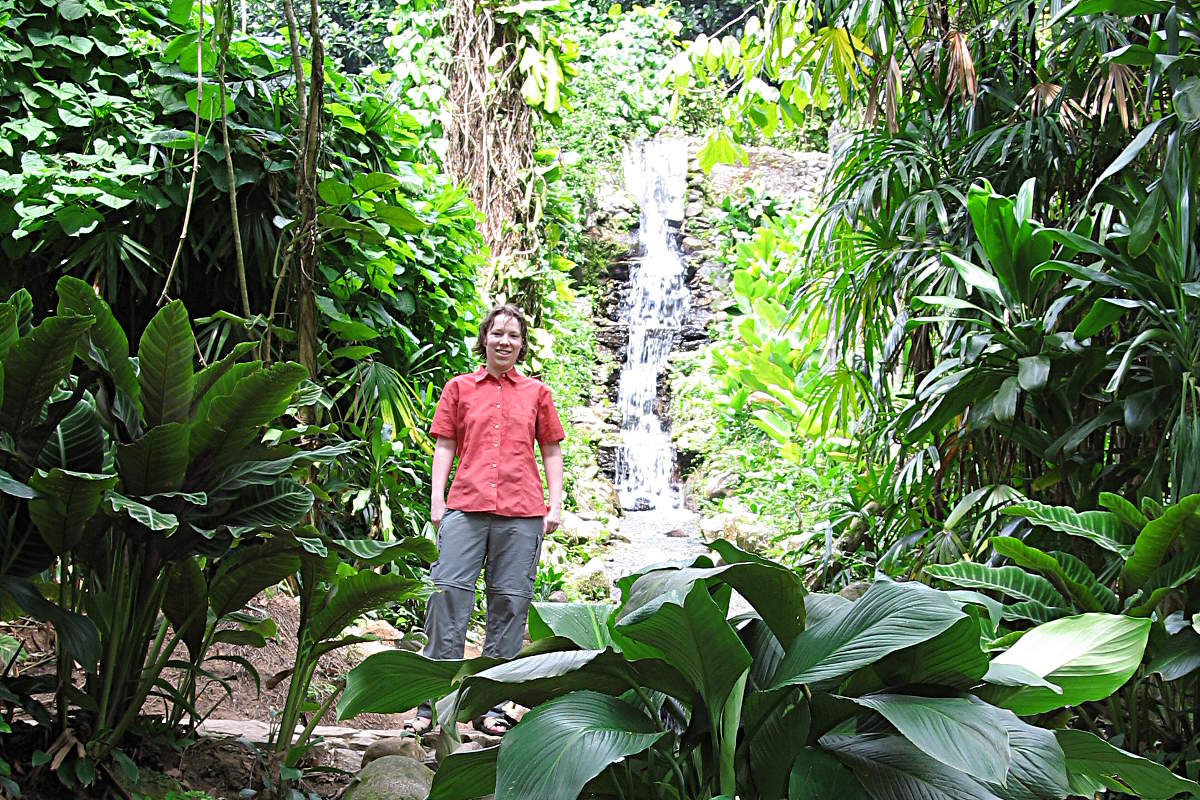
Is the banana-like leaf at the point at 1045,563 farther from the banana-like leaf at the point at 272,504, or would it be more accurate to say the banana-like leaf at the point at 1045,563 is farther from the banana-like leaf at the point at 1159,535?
the banana-like leaf at the point at 272,504

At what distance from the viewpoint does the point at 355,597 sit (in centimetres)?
214

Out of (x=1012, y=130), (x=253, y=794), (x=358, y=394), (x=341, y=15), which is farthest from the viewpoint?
(x=341, y=15)

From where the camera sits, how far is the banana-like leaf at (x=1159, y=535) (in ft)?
6.59

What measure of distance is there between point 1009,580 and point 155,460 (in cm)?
195

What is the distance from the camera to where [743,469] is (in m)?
9.00

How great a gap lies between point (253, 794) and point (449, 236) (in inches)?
131

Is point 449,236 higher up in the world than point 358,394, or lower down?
higher up

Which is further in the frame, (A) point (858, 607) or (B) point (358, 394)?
(B) point (358, 394)

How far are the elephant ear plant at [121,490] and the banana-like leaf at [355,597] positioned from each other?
0.13 m

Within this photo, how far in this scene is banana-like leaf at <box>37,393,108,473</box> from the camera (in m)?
1.90

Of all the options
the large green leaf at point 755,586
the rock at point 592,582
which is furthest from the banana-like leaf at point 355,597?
the rock at point 592,582

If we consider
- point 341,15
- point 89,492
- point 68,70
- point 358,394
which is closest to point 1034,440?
point 89,492

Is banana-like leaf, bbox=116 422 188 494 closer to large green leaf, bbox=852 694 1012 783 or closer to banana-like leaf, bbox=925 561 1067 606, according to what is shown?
large green leaf, bbox=852 694 1012 783

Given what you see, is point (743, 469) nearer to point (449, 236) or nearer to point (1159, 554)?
point (449, 236)
